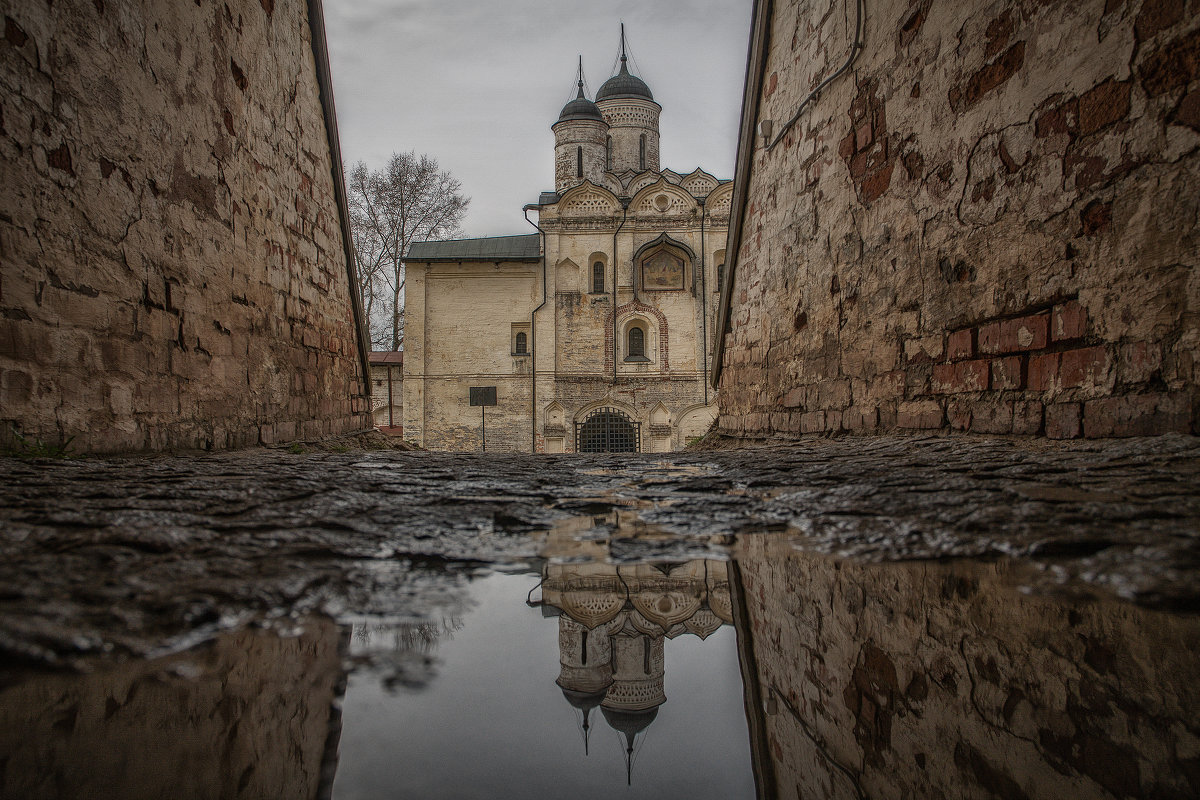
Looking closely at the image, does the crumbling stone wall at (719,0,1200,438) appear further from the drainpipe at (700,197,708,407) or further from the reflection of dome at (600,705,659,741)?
the drainpipe at (700,197,708,407)

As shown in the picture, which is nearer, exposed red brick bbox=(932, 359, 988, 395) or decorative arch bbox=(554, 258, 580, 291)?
exposed red brick bbox=(932, 359, 988, 395)

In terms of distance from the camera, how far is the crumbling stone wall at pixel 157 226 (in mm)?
2887

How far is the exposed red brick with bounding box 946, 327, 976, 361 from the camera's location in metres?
3.50

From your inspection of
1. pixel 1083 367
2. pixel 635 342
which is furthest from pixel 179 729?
pixel 635 342

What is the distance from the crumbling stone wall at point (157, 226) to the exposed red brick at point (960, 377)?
3973mm

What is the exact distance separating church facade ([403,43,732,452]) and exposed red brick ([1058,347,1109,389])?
1887 cm

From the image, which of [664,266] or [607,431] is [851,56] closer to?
[607,431]

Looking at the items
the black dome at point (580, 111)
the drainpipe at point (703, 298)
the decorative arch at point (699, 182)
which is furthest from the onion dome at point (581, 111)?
the drainpipe at point (703, 298)

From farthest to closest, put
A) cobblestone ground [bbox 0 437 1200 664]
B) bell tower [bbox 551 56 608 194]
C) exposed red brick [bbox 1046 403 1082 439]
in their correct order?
bell tower [bbox 551 56 608 194], exposed red brick [bbox 1046 403 1082 439], cobblestone ground [bbox 0 437 1200 664]

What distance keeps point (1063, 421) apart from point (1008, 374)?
39cm

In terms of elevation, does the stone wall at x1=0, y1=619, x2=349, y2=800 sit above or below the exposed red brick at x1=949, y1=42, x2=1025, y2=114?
below

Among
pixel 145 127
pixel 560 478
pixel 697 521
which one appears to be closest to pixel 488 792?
pixel 697 521

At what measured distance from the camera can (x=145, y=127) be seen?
3.64 metres

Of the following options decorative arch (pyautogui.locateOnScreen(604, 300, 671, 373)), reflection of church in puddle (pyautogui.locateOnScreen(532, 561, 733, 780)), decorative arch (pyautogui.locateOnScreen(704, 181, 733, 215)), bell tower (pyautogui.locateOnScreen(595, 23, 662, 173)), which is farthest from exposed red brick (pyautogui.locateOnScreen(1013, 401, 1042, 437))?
bell tower (pyautogui.locateOnScreen(595, 23, 662, 173))
